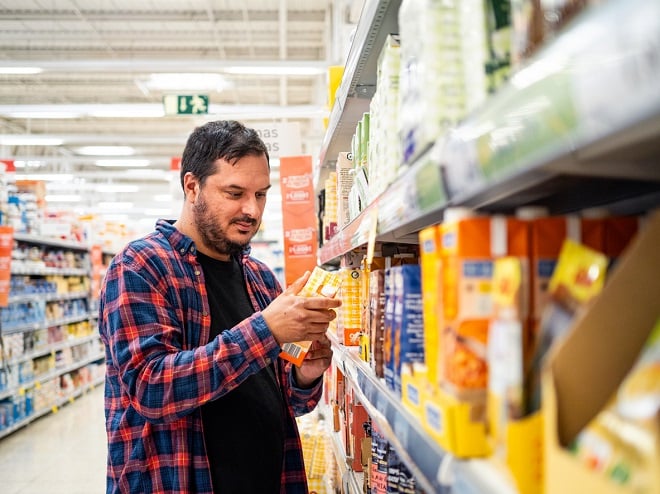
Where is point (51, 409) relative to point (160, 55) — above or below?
below

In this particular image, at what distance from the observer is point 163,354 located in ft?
5.62

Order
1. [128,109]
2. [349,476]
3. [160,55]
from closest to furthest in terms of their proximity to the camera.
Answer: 1. [349,476]
2. [128,109]
3. [160,55]

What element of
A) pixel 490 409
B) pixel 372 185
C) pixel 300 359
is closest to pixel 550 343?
pixel 490 409

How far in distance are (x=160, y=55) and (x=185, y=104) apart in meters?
4.39

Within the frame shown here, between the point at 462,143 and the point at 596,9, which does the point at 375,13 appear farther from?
the point at 596,9

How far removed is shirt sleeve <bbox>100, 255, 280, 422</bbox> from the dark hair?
1.55ft

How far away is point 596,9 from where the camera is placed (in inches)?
20.1

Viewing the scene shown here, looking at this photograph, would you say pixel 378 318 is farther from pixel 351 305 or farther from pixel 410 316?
pixel 351 305

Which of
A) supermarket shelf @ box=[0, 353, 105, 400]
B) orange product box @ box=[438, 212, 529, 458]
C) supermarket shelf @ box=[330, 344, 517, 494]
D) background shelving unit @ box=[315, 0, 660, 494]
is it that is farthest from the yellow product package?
supermarket shelf @ box=[0, 353, 105, 400]

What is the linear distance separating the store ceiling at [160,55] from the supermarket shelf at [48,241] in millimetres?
1796

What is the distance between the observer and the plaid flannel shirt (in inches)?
65.0

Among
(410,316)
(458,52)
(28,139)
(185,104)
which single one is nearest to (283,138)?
(185,104)

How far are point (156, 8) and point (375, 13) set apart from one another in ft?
31.3

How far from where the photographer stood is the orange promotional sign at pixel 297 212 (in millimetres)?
5094
